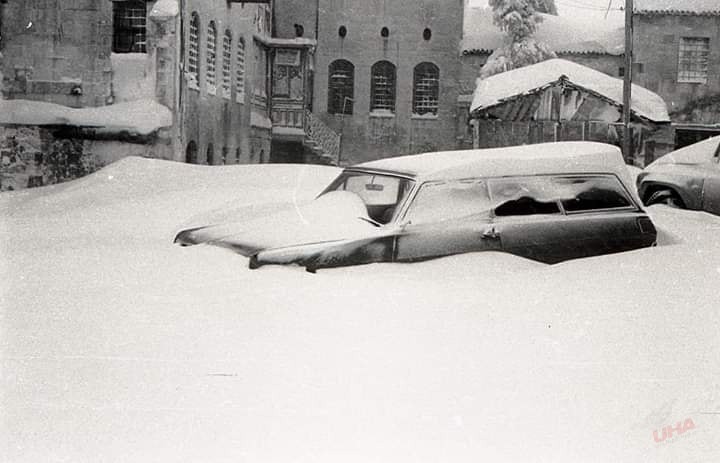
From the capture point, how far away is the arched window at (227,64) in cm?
887

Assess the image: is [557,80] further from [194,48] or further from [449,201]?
[194,48]

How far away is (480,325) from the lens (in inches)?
163

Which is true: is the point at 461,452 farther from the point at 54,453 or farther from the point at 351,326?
the point at 54,453

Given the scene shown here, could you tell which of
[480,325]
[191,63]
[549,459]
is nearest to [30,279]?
[480,325]

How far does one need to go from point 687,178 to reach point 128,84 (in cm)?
617

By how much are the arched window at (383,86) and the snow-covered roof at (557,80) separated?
0.74 meters

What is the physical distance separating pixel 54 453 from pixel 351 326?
153 cm

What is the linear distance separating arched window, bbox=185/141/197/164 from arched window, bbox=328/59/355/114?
99.3 inches

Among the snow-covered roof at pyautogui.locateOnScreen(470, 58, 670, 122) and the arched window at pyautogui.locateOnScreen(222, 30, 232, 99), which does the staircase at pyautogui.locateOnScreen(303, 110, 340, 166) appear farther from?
the arched window at pyautogui.locateOnScreen(222, 30, 232, 99)

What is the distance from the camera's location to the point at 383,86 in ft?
22.5

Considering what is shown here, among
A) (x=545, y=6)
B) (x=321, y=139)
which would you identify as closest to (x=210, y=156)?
(x=321, y=139)

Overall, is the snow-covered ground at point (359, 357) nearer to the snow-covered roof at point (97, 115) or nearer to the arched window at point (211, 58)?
the snow-covered roof at point (97, 115)

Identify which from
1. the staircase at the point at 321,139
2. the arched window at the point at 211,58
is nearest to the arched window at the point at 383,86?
the staircase at the point at 321,139

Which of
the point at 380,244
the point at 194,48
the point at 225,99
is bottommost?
the point at 380,244
